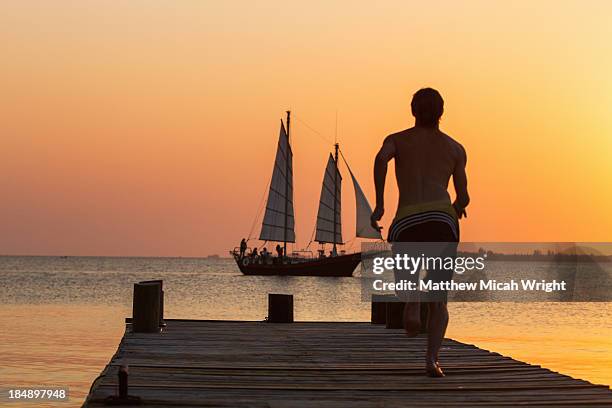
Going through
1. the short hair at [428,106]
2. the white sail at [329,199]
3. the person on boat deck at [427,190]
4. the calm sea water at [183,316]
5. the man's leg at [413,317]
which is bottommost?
the calm sea water at [183,316]

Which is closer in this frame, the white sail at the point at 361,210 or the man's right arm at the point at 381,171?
the man's right arm at the point at 381,171

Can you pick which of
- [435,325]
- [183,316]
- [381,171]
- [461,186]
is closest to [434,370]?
[435,325]

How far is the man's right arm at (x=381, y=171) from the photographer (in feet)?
27.0

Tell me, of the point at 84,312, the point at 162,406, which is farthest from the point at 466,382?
the point at 84,312

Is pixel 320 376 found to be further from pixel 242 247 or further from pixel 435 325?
pixel 242 247

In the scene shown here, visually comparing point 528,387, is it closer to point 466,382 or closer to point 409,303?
point 466,382

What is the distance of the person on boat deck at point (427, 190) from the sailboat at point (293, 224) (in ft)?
296

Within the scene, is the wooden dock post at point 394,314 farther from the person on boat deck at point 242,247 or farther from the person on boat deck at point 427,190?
the person on boat deck at point 242,247

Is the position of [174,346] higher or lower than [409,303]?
lower

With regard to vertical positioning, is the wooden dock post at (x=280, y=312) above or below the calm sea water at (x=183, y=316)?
above

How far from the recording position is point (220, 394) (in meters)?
7.56

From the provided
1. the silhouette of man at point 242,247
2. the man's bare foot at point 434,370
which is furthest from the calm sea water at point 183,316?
the silhouette of man at point 242,247

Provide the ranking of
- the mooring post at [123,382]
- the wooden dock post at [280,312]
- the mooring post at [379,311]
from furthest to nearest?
the wooden dock post at [280,312] → the mooring post at [379,311] → the mooring post at [123,382]

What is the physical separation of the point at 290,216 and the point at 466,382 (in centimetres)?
9489
